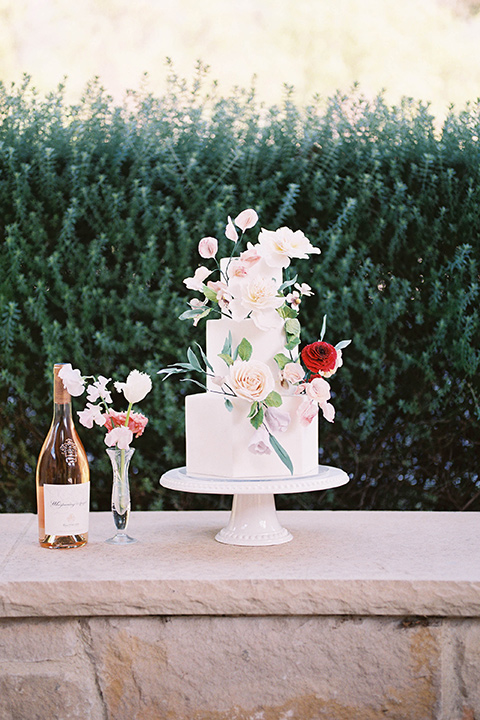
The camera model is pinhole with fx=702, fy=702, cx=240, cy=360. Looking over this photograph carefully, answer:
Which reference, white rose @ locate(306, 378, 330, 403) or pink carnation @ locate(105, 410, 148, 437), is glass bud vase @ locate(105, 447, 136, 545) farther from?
white rose @ locate(306, 378, 330, 403)

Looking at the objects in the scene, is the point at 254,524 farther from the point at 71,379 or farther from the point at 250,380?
the point at 71,379

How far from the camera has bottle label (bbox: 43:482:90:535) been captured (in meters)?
1.70

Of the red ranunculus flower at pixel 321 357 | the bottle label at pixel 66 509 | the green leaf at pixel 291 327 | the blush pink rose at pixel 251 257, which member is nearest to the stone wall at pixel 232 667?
the bottle label at pixel 66 509

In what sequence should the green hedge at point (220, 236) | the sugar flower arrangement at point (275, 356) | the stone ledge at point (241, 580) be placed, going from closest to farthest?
the stone ledge at point (241, 580) < the sugar flower arrangement at point (275, 356) < the green hedge at point (220, 236)

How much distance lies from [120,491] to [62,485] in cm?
17

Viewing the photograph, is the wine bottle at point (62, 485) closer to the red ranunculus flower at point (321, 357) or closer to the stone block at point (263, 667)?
the stone block at point (263, 667)

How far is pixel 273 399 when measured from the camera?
165 centimetres

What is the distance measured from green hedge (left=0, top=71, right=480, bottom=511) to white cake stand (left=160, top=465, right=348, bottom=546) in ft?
2.02

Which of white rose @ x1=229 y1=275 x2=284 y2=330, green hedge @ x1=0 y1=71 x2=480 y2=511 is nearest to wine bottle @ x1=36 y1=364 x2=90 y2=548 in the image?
white rose @ x1=229 y1=275 x2=284 y2=330

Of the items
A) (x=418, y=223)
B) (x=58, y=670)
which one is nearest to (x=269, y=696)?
(x=58, y=670)

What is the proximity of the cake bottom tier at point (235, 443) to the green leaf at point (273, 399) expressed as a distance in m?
0.07

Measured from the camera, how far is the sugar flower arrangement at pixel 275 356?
164 centimetres

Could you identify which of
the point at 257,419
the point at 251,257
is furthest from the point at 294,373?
the point at 251,257

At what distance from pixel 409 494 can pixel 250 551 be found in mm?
949
